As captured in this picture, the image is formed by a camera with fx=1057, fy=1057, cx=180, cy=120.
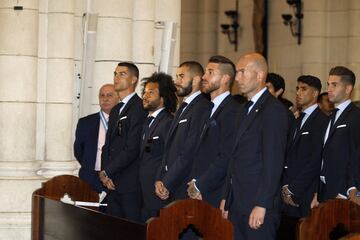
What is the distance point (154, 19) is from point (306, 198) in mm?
2841

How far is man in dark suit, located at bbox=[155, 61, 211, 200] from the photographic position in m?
7.96

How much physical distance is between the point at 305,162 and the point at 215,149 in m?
1.27

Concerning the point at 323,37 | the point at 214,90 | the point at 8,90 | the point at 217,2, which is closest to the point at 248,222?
the point at 214,90

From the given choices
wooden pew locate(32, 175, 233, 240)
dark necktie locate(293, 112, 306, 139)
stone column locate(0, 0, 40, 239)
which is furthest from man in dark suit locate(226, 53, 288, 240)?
stone column locate(0, 0, 40, 239)

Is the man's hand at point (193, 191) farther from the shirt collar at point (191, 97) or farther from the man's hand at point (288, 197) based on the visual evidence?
the man's hand at point (288, 197)

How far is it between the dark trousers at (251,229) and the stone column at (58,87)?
3254 millimetres

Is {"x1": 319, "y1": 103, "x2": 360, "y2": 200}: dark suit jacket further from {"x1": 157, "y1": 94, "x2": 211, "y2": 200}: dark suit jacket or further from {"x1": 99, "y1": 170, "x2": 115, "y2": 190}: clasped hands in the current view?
{"x1": 99, "y1": 170, "x2": 115, "y2": 190}: clasped hands

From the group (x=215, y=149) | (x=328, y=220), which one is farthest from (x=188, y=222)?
(x=215, y=149)

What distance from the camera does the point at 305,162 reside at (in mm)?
8867

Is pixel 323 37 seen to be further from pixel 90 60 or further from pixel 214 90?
pixel 214 90

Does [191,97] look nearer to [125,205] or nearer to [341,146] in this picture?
[341,146]

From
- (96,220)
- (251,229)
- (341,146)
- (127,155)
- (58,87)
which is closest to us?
(251,229)

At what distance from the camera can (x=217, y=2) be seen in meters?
16.9

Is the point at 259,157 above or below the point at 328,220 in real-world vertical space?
above
